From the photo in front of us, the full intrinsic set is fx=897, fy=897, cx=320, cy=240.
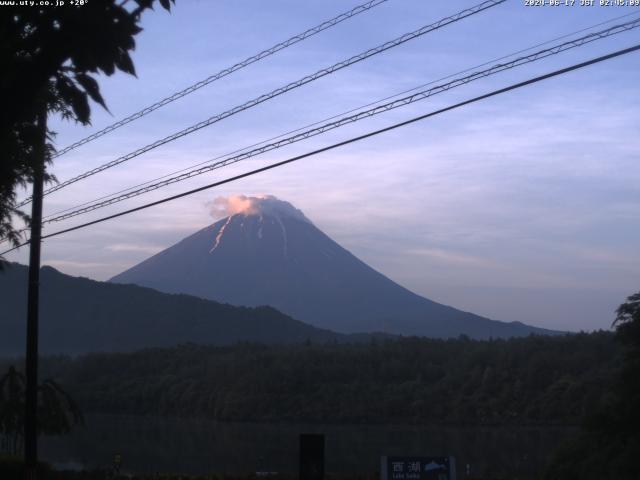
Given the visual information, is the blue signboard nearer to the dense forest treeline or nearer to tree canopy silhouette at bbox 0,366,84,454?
tree canopy silhouette at bbox 0,366,84,454

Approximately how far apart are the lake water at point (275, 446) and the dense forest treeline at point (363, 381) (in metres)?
4.16

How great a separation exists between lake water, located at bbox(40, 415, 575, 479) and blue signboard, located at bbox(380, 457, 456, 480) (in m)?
9.77

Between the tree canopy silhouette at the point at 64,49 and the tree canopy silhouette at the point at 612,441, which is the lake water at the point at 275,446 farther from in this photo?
the tree canopy silhouette at the point at 64,49

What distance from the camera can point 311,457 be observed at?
12.9 meters

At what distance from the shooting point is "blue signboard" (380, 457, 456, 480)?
1297 centimetres

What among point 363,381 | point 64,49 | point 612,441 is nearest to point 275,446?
point 612,441

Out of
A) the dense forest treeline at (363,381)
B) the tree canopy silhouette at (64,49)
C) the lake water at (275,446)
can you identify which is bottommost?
the lake water at (275,446)

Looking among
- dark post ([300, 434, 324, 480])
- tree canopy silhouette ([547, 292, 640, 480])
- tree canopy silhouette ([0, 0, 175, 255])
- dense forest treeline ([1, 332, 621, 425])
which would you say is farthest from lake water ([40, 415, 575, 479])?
tree canopy silhouette ([0, 0, 175, 255])

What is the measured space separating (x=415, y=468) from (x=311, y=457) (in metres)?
1.53

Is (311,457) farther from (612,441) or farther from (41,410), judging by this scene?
(41,410)

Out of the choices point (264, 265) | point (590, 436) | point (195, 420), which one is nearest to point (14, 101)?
point (590, 436)

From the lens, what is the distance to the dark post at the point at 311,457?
1284 centimetres

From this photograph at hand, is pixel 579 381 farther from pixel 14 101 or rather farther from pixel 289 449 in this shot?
pixel 14 101

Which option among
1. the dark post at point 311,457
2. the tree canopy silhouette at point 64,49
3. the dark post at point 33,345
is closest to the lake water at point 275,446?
the dark post at point 33,345
